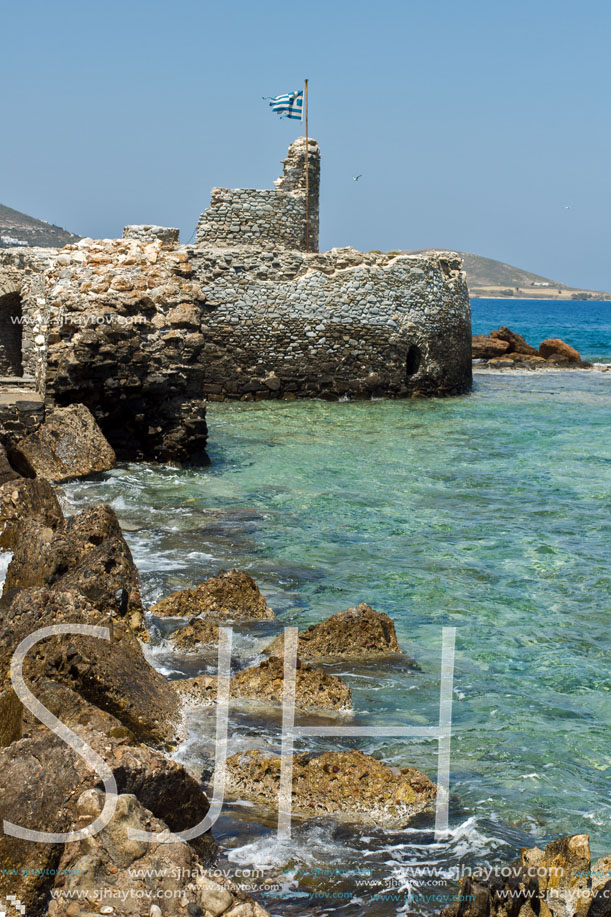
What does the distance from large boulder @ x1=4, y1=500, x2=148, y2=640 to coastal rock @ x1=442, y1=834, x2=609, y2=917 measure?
3110 millimetres

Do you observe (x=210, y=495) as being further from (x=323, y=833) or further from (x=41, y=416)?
(x=323, y=833)

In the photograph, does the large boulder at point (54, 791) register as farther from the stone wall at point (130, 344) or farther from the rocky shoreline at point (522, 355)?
the rocky shoreline at point (522, 355)

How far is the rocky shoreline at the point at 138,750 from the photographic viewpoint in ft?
9.66

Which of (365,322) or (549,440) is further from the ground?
(365,322)

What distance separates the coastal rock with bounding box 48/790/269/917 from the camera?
2.80m

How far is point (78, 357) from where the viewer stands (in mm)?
11727

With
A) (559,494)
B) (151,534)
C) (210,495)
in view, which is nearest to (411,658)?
(151,534)

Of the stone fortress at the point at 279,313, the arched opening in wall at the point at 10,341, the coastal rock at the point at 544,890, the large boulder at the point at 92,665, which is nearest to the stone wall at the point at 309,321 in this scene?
the stone fortress at the point at 279,313

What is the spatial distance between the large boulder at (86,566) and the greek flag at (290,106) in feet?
60.7

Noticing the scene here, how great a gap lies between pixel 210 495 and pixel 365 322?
10141 millimetres

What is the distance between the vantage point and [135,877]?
9.44 ft

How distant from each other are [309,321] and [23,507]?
12934 millimetres

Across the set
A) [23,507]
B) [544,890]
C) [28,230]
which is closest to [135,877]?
[544,890]

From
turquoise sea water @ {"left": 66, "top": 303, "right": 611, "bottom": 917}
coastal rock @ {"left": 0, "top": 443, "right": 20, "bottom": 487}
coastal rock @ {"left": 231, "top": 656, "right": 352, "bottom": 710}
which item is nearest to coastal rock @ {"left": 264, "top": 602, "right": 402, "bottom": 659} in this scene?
turquoise sea water @ {"left": 66, "top": 303, "right": 611, "bottom": 917}
